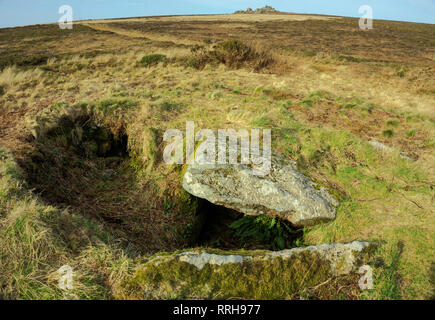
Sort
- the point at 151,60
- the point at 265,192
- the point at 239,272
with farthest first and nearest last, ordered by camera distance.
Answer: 1. the point at 151,60
2. the point at 265,192
3. the point at 239,272

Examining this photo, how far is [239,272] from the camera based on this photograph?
2369mm

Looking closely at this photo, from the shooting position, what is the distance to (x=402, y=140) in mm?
5289

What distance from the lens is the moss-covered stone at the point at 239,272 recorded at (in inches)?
87.4

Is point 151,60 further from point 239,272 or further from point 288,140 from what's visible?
point 239,272

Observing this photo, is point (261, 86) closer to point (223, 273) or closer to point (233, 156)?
point (233, 156)

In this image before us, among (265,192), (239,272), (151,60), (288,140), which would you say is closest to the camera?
(239,272)

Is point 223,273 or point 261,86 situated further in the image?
point 261,86

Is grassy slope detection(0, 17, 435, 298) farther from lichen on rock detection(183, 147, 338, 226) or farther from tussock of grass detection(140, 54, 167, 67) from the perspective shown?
tussock of grass detection(140, 54, 167, 67)

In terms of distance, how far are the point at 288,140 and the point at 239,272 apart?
2806mm

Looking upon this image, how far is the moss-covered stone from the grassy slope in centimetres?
26

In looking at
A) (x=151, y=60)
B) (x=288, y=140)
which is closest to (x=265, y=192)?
(x=288, y=140)

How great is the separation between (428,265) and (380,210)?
929mm

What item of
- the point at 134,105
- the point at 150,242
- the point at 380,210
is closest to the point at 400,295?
the point at 380,210

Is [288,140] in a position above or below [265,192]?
above
